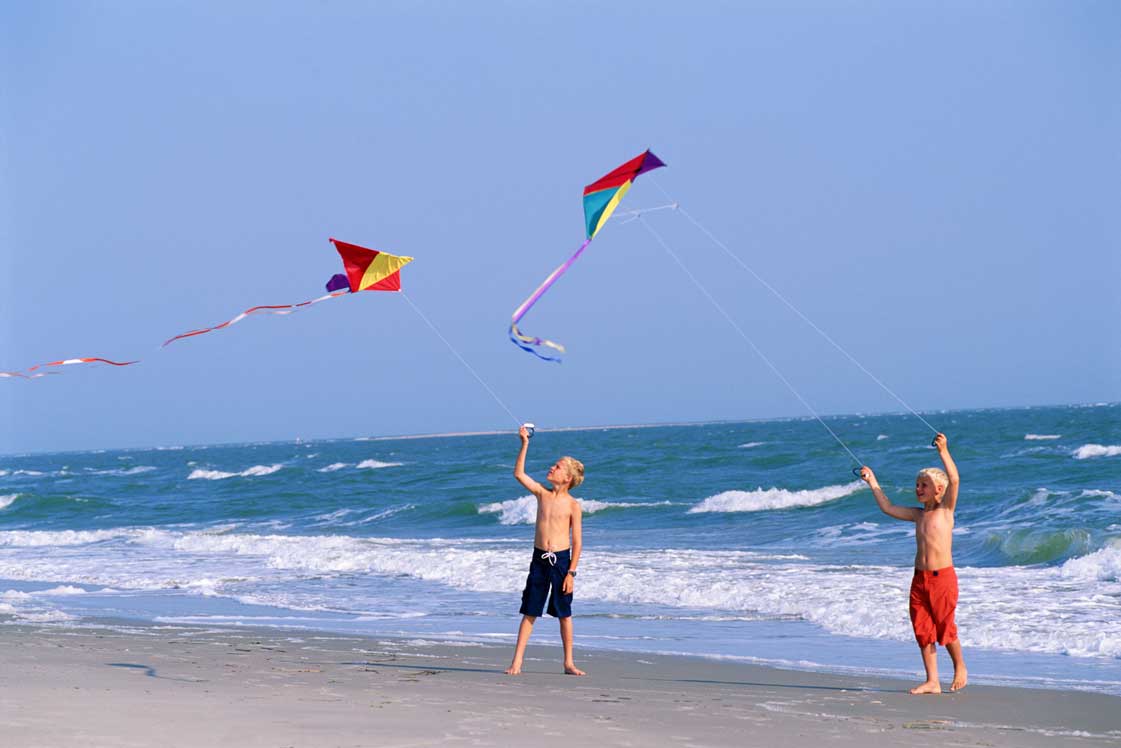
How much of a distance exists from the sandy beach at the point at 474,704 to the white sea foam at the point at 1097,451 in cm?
2389

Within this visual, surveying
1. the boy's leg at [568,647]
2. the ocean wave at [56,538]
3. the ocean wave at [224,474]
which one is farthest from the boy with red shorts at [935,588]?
the ocean wave at [224,474]

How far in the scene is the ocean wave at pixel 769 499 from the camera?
2356 cm

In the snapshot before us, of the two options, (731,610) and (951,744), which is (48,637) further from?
(951,744)

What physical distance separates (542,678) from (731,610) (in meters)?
3.88

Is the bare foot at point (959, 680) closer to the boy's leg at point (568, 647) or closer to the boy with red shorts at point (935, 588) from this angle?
the boy with red shorts at point (935, 588)

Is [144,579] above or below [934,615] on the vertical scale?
below

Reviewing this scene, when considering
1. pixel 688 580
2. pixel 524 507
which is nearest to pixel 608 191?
pixel 688 580

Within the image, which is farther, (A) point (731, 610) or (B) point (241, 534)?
(B) point (241, 534)

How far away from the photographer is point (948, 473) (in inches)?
247

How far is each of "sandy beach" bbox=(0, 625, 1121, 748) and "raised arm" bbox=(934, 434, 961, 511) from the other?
98 cm

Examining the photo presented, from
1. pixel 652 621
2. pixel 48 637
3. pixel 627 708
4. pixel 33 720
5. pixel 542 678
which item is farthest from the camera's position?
pixel 652 621

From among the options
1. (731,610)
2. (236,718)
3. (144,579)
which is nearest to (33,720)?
(236,718)

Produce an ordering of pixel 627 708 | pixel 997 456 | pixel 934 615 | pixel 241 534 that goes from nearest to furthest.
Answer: pixel 627 708 < pixel 934 615 < pixel 241 534 < pixel 997 456

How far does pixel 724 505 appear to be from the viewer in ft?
A: 78.0
